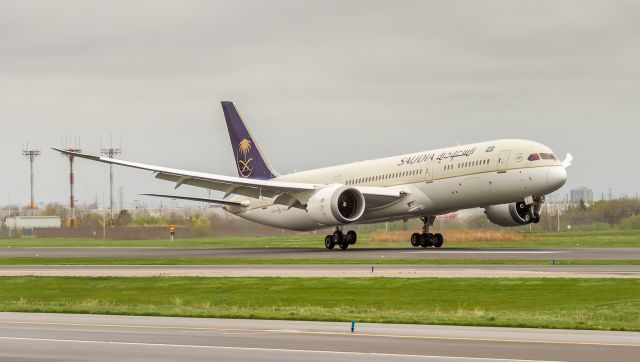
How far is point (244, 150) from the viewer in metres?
75.9

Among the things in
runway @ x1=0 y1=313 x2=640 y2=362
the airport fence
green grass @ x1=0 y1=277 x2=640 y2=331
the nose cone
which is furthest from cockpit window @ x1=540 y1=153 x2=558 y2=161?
the airport fence

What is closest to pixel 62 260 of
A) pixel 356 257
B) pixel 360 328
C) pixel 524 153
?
pixel 356 257

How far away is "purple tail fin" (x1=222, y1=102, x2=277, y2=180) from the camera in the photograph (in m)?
75.5

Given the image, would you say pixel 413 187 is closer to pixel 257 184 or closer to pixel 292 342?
pixel 257 184

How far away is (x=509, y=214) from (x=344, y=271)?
23.6 metres

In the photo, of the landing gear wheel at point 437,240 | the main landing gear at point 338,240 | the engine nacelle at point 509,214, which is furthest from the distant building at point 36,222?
the engine nacelle at point 509,214

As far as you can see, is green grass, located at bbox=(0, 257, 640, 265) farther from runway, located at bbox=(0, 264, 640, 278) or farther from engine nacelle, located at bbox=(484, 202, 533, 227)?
engine nacelle, located at bbox=(484, 202, 533, 227)

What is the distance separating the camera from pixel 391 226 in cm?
8519

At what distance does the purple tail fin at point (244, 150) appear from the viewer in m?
75.5

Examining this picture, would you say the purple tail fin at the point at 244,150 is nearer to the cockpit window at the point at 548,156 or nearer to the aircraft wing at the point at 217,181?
the aircraft wing at the point at 217,181

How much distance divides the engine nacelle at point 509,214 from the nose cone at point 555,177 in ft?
16.2

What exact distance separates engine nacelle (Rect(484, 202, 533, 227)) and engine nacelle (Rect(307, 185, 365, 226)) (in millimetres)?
7941

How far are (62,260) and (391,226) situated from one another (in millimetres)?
33636

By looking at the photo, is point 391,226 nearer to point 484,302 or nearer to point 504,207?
point 504,207
